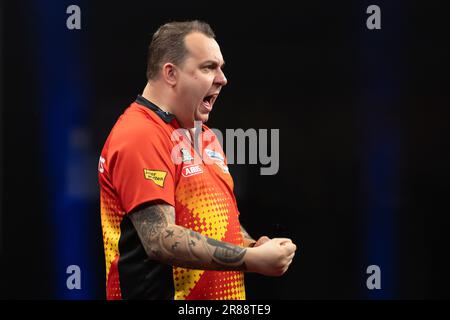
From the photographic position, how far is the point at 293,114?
11.3ft

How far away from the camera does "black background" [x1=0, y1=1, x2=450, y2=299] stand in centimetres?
333

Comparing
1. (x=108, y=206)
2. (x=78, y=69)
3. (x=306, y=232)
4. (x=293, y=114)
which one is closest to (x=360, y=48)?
(x=293, y=114)

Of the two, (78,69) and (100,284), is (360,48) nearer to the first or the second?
(78,69)

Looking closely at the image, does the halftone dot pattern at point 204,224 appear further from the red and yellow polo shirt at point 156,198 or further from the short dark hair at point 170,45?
the short dark hair at point 170,45

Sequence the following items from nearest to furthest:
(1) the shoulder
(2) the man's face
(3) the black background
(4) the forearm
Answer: (4) the forearm, (1) the shoulder, (2) the man's face, (3) the black background

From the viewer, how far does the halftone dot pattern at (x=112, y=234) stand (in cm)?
187

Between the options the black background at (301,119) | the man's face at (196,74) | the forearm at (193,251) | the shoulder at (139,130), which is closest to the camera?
the forearm at (193,251)

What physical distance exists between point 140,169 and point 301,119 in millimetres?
1846

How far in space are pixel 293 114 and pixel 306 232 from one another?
69cm

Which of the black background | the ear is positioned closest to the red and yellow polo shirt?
the ear

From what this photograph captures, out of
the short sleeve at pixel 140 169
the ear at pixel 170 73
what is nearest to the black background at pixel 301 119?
the ear at pixel 170 73

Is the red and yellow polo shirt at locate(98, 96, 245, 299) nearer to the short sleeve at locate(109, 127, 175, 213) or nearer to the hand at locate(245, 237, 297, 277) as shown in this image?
the short sleeve at locate(109, 127, 175, 213)

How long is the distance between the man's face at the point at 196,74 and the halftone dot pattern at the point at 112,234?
37cm

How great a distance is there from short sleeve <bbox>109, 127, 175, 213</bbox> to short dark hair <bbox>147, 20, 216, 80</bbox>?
0.29 metres
